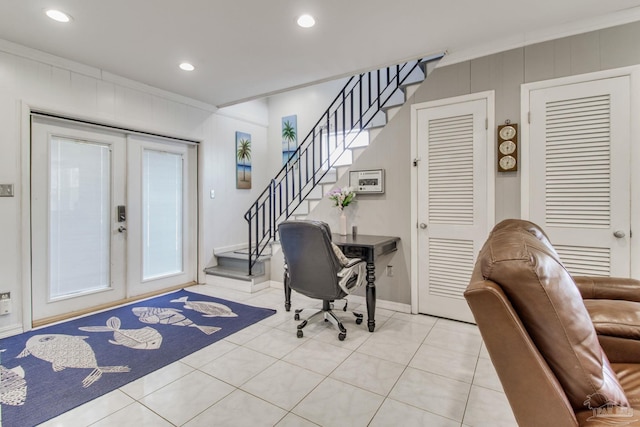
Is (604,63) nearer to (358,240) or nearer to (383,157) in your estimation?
(383,157)

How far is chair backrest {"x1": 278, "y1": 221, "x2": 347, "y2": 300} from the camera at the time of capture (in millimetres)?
2551

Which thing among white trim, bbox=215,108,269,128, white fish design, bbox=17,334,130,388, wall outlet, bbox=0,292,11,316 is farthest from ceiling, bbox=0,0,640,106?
white fish design, bbox=17,334,130,388

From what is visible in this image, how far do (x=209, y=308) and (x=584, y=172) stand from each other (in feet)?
12.5

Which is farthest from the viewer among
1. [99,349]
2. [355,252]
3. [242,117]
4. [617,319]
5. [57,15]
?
[242,117]

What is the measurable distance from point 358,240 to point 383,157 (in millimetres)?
1004

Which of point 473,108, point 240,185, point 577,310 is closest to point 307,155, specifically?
point 240,185

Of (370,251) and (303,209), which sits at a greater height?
(303,209)

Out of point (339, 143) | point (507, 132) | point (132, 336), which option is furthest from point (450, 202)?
point (132, 336)

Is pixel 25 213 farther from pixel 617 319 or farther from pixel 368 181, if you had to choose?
pixel 617 319

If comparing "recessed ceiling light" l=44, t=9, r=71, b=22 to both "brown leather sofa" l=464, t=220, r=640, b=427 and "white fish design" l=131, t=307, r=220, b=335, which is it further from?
"brown leather sofa" l=464, t=220, r=640, b=427

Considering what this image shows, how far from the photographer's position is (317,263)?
264 cm

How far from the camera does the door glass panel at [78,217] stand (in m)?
3.20

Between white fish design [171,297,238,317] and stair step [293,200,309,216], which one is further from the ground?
stair step [293,200,309,216]

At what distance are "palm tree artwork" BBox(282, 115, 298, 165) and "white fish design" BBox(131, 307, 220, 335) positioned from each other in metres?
3.08
